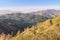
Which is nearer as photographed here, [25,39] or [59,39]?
[59,39]

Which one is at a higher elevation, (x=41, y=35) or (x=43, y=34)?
(x=41, y=35)

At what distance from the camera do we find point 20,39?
50438 mm

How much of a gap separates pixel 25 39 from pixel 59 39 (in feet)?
31.7

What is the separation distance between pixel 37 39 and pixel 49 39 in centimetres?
290

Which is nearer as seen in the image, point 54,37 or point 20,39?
point 54,37

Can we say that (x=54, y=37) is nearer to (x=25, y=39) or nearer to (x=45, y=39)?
(x=45, y=39)

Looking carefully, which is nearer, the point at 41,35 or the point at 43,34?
the point at 41,35

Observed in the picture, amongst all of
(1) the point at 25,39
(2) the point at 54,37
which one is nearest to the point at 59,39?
(2) the point at 54,37

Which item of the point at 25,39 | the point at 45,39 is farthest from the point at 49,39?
the point at 25,39

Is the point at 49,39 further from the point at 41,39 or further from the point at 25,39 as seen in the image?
the point at 25,39

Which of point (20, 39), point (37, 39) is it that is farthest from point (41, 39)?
point (20, 39)

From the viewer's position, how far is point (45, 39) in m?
42.4

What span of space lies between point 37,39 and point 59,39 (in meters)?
5.21

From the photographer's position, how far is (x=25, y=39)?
48250 mm
